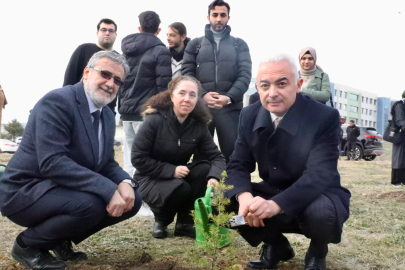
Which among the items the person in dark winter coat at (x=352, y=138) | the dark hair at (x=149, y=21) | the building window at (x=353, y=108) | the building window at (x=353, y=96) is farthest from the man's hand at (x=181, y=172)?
the building window at (x=353, y=108)

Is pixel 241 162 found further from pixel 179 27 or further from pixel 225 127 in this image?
pixel 179 27

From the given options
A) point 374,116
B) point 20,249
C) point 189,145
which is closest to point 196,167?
point 189,145

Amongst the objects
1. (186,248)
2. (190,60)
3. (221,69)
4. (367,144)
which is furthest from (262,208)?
(367,144)

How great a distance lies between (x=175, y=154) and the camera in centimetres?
409

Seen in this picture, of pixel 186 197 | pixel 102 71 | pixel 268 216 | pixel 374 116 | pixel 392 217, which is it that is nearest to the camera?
pixel 268 216

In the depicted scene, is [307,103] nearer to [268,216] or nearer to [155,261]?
[268,216]

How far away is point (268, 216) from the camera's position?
264 centimetres

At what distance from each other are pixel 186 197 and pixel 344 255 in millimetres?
1403

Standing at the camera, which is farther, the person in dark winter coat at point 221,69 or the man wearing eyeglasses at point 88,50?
the man wearing eyeglasses at point 88,50

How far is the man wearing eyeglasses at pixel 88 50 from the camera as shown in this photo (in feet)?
17.4

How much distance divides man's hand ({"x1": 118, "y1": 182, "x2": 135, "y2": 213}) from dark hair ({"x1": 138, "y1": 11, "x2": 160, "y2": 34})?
8.82ft

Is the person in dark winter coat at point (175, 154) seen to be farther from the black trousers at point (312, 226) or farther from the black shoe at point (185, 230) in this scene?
the black trousers at point (312, 226)

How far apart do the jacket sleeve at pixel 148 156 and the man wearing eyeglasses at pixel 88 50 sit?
133cm

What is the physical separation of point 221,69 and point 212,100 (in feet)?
1.35
